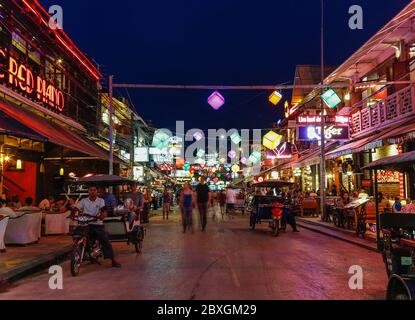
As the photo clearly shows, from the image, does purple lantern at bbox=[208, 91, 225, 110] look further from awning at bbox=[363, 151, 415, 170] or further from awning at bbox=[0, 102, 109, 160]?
awning at bbox=[363, 151, 415, 170]

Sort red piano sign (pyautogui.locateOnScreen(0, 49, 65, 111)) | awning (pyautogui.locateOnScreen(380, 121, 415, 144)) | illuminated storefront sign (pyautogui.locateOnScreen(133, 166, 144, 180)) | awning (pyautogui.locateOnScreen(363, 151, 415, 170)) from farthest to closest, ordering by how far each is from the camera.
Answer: illuminated storefront sign (pyautogui.locateOnScreen(133, 166, 144, 180)), awning (pyautogui.locateOnScreen(380, 121, 415, 144)), red piano sign (pyautogui.locateOnScreen(0, 49, 65, 111)), awning (pyautogui.locateOnScreen(363, 151, 415, 170))

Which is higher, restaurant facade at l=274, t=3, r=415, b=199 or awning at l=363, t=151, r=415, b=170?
restaurant facade at l=274, t=3, r=415, b=199

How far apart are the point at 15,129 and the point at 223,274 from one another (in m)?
6.28

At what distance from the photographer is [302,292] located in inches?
299

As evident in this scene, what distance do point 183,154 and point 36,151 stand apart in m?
64.3

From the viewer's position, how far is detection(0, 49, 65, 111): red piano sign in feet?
48.8

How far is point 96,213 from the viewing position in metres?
10.1

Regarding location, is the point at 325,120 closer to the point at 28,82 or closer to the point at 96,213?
the point at 28,82

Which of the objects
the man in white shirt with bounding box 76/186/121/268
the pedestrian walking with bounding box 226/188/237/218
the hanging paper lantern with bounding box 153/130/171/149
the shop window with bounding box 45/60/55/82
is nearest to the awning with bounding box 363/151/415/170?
the man in white shirt with bounding box 76/186/121/268

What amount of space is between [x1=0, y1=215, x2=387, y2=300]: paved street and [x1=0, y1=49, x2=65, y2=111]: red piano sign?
674cm

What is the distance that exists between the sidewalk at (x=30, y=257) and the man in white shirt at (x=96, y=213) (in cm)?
149

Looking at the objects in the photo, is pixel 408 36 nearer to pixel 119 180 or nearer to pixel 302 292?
pixel 119 180

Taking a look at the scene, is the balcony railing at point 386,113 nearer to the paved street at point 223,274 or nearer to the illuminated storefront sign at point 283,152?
the paved street at point 223,274
